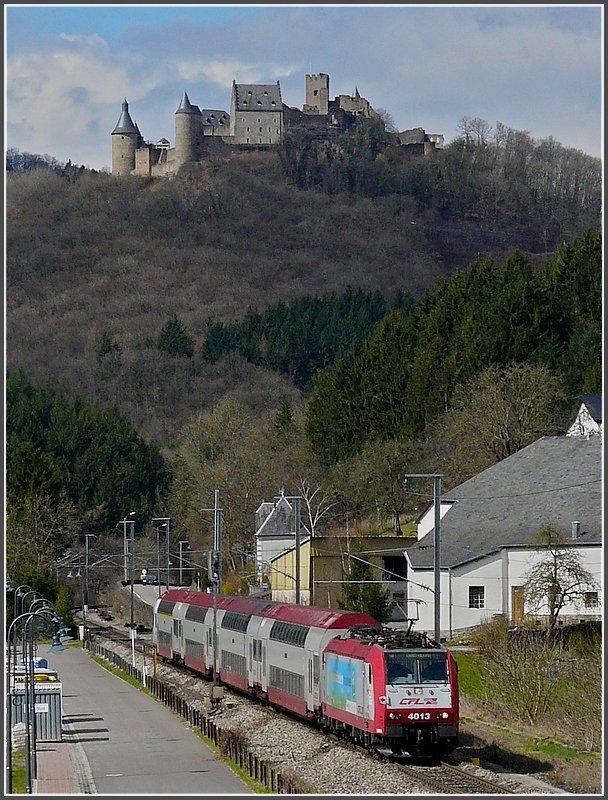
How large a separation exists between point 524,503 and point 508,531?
118 inches

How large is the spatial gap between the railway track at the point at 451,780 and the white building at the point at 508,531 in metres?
27.9

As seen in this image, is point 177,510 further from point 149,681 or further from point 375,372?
point 149,681

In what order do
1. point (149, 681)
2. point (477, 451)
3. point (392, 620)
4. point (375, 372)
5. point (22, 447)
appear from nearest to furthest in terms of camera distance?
point (149, 681) < point (392, 620) < point (477, 451) < point (375, 372) < point (22, 447)

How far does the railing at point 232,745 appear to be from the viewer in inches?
981

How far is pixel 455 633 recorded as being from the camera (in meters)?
58.2

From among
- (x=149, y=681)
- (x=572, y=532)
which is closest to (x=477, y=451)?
(x=572, y=532)

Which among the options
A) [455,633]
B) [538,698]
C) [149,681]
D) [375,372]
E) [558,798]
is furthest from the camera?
[375,372]

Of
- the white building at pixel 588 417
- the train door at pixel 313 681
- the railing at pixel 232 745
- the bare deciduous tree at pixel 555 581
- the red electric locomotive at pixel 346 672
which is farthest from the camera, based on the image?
the white building at pixel 588 417

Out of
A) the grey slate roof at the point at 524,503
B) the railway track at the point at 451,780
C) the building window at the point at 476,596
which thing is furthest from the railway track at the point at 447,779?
the grey slate roof at the point at 524,503

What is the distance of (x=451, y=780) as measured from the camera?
25.2 metres

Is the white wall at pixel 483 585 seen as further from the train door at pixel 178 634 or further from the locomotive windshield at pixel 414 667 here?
the locomotive windshield at pixel 414 667

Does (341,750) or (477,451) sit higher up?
(477,451)

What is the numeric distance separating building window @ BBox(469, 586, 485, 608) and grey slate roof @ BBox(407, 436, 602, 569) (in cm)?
120

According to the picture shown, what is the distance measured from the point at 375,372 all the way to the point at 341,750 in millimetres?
74277
